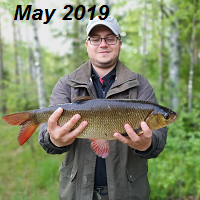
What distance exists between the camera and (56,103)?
2207 mm

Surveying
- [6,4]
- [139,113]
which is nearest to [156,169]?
[139,113]

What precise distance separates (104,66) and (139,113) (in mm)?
808

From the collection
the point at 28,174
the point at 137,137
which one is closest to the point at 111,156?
the point at 137,137

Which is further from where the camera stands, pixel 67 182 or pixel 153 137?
Answer: pixel 67 182

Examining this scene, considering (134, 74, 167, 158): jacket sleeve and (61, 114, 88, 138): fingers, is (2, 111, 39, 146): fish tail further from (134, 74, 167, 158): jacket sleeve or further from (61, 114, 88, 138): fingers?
(134, 74, 167, 158): jacket sleeve

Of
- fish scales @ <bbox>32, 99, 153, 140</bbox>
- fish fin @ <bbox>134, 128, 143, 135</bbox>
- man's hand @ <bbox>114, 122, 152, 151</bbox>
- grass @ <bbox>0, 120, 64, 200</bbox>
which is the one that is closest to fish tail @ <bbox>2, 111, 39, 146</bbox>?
fish scales @ <bbox>32, 99, 153, 140</bbox>

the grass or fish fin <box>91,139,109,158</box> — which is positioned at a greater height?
fish fin <box>91,139,109,158</box>

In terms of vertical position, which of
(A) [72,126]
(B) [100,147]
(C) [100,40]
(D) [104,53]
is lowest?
(B) [100,147]

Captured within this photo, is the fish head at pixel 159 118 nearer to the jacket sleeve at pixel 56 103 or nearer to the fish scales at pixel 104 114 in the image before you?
the fish scales at pixel 104 114

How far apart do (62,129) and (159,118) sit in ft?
3.50

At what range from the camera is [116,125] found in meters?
1.99

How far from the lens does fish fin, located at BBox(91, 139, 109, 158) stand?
1.99m

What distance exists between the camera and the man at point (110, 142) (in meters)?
1.96

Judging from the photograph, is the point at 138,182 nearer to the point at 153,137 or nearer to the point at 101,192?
the point at 101,192
